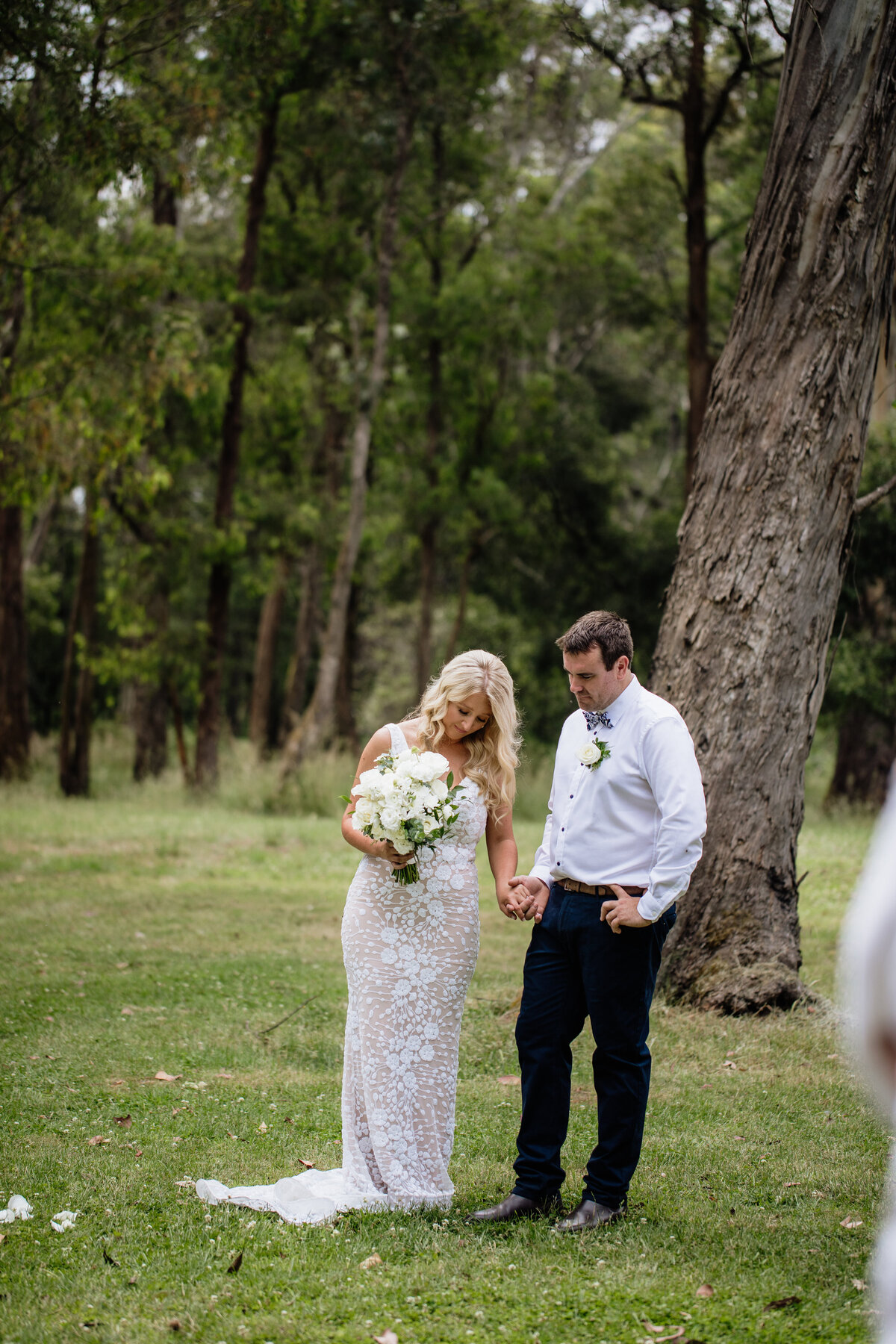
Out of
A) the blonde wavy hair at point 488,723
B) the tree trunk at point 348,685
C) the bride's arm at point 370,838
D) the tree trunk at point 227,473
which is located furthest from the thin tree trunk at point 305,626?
the blonde wavy hair at point 488,723

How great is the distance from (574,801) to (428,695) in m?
0.83

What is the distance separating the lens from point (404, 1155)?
4.62 metres

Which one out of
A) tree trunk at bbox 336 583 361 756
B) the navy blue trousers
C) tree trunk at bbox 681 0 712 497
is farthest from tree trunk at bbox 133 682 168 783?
the navy blue trousers

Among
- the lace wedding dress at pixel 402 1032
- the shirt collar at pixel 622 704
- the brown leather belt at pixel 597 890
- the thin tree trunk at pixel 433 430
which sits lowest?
the lace wedding dress at pixel 402 1032

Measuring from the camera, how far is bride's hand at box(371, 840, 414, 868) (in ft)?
15.1

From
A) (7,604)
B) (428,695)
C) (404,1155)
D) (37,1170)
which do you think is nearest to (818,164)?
(428,695)

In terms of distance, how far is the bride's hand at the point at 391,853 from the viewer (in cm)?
459

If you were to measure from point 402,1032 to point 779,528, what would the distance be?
414 centimetres

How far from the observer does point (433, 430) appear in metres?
26.2

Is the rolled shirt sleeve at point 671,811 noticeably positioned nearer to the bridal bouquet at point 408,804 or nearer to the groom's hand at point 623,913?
the groom's hand at point 623,913

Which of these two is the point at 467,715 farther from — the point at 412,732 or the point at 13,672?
the point at 13,672

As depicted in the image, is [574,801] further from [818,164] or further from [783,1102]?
[818,164]

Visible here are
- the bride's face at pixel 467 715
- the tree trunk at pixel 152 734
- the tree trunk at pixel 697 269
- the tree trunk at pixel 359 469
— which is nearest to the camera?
the bride's face at pixel 467 715

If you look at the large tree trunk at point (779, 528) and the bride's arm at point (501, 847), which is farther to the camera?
the large tree trunk at point (779, 528)
